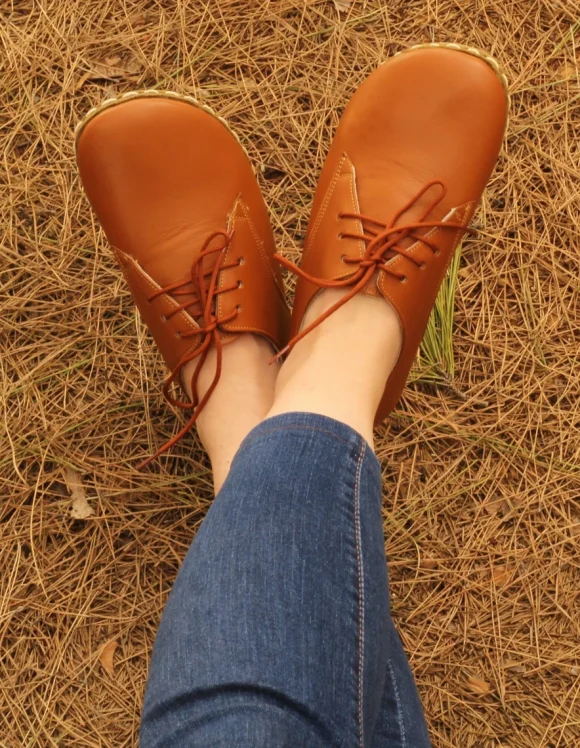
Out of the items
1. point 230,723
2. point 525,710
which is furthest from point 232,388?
point 525,710

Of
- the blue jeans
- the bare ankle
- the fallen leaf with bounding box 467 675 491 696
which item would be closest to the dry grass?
the fallen leaf with bounding box 467 675 491 696

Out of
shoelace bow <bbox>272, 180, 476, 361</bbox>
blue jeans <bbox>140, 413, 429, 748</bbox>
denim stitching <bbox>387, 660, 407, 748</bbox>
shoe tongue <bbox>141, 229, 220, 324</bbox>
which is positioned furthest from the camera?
shoe tongue <bbox>141, 229, 220, 324</bbox>

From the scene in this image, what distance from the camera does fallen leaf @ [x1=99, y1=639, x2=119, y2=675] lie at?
3.78ft

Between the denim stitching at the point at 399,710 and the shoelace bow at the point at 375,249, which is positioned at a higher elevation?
the shoelace bow at the point at 375,249

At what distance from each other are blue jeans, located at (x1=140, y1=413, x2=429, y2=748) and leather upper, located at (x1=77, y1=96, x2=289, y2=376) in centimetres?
35

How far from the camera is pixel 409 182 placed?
1085mm

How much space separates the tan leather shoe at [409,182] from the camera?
1049mm

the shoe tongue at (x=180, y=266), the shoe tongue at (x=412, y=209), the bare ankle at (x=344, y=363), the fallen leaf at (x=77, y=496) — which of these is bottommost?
the fallen leaf at (x=77, y=496)

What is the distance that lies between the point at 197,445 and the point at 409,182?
1.98 feet

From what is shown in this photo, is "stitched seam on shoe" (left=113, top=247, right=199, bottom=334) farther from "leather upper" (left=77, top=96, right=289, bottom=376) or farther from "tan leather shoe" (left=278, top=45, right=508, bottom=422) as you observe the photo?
"tan leather shoe" (left=278, top=45, right=508, bottom=422)

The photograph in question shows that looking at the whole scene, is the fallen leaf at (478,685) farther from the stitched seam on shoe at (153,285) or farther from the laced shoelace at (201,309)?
the stitched seam on shoe at (153,285)

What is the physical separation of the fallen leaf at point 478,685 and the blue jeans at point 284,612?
37 centimetres

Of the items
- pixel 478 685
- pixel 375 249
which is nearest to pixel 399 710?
pixel 478 685

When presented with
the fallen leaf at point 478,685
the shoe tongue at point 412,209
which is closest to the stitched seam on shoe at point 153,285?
the shoe tongue at point 412,209
